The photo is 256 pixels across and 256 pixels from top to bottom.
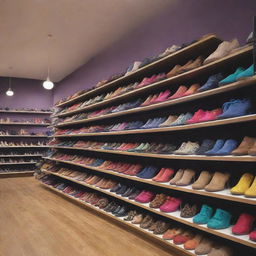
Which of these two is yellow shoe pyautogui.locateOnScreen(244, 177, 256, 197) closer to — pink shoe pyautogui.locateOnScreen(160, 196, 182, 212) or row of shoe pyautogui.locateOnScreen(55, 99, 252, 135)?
row of shoe pyautogui.locateOnScreen(55, 99, 252, 135)

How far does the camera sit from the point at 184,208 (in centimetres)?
262

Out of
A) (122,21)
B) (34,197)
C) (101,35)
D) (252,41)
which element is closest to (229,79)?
(252,41)

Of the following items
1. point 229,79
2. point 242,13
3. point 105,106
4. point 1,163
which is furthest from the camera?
point 1,163

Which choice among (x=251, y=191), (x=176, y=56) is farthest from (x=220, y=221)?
(x=176, y=56)

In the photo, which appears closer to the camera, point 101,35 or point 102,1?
point 102,1

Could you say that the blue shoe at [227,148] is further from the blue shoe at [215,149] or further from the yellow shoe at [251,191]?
the yellow shoe at [251,191]

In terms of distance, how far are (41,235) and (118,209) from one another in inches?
43.0

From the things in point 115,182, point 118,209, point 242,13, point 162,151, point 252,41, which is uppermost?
point 242,13

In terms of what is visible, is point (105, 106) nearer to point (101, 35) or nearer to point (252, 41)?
point (101, 35)

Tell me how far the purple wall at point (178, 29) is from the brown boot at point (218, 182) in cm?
145

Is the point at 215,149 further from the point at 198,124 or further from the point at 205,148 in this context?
the point at 198,124

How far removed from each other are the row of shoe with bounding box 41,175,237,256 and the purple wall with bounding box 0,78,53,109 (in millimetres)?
6091

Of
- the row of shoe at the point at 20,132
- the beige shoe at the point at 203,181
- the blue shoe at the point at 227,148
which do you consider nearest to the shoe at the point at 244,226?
the beige shoe at the point at 203,181

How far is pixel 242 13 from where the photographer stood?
2688 mm
